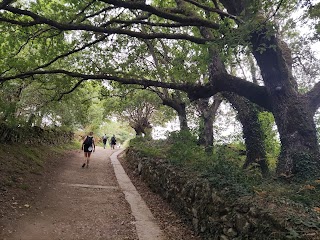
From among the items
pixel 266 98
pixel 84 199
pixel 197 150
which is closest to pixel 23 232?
pixel 84 199

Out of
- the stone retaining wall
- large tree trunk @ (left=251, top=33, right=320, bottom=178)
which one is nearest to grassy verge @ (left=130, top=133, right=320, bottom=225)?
the stone retaining wall

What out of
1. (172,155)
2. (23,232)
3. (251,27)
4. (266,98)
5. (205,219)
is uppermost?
(251,27)

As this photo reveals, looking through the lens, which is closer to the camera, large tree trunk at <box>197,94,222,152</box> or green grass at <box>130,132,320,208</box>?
green grass at <box>130,132,320,208</box>

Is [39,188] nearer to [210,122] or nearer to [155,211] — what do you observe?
[155,211]

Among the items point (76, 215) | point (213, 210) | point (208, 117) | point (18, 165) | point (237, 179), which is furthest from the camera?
point (208, 117)

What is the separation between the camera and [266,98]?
8.91 metres

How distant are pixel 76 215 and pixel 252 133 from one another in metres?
6.51

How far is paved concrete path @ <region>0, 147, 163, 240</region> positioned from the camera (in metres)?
5.79

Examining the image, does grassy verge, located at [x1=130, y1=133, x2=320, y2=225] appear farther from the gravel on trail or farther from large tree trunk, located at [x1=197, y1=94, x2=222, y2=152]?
large tree trunk, located at [x1=197, y1=94, x2=222, y2=152]

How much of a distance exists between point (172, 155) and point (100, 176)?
413cm

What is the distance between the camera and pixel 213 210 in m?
5.75

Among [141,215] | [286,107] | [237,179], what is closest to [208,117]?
[286,107]

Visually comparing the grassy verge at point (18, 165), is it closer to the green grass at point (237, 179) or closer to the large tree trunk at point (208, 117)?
the green grass at point (237, 179)

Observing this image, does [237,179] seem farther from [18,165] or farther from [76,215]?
[18,165]
